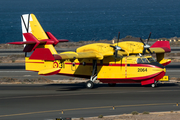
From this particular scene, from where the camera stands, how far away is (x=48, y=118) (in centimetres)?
1970

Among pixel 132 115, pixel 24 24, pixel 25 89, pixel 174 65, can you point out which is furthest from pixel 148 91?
pixel 174 65

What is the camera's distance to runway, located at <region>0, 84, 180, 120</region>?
21.4 meters

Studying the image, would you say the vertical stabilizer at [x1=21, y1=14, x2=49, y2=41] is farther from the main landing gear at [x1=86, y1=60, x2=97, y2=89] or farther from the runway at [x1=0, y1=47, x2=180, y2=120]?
the main landing gear at [x1=86, y1=60, x2=97, y2=89]

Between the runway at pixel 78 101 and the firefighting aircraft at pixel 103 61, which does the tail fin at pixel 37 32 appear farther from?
the runway at pixel 78 101

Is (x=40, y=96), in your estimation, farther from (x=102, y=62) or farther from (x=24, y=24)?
(x=24, y=24)

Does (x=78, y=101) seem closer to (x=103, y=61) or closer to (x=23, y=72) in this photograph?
(x=103, y=61)

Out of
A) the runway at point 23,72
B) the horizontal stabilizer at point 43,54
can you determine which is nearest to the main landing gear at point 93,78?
the horizontal stabilizer at point 43,54

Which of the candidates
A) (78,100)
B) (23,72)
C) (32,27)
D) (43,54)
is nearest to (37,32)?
(32,27)

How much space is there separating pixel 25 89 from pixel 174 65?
29.3 meters

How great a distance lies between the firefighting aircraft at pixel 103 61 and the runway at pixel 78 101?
51.2 inches

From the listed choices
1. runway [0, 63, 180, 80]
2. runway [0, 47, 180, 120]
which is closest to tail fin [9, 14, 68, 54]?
runway [0, 47, 180, 120]

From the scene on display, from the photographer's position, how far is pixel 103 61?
32656mm

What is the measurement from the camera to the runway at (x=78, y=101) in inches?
843

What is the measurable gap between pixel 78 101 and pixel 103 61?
8.32 metres
